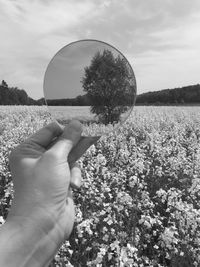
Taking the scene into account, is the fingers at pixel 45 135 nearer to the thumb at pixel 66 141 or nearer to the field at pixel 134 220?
the thumb at pixel 66 141

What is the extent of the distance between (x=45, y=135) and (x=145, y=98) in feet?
53.5

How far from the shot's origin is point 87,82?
8.81 feet

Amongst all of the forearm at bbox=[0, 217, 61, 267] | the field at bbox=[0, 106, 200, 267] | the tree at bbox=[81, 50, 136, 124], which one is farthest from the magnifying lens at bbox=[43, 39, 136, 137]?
the field at bbox=[0, 106, 200, 267]

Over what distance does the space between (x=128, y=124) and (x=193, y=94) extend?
21.8 m

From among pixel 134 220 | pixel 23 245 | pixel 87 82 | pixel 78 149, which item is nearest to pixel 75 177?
pixel 78 149

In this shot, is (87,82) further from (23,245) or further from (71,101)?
(23,245)

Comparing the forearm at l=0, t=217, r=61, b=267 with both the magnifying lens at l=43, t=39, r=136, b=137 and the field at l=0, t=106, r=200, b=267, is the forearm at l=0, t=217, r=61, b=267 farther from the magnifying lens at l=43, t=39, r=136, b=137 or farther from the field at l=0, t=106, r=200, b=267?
the field at l=0, t=106, r=200, b=267

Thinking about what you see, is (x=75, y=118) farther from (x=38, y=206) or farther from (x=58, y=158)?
(x=38, y=206)

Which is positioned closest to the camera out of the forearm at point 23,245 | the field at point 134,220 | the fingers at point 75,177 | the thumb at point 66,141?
the forearm at point 23,245

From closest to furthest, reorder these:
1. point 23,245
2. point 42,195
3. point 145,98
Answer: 1. point 23,245
2. point 42,195
3. point 145,98

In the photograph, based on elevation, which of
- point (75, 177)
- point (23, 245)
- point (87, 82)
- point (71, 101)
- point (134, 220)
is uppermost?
point (87, 82)

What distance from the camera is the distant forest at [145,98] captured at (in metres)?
2.70

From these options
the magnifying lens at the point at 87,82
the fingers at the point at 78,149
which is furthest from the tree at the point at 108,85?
the fingers at the point at 78,149

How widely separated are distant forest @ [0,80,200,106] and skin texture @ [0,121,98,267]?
0.39 m
